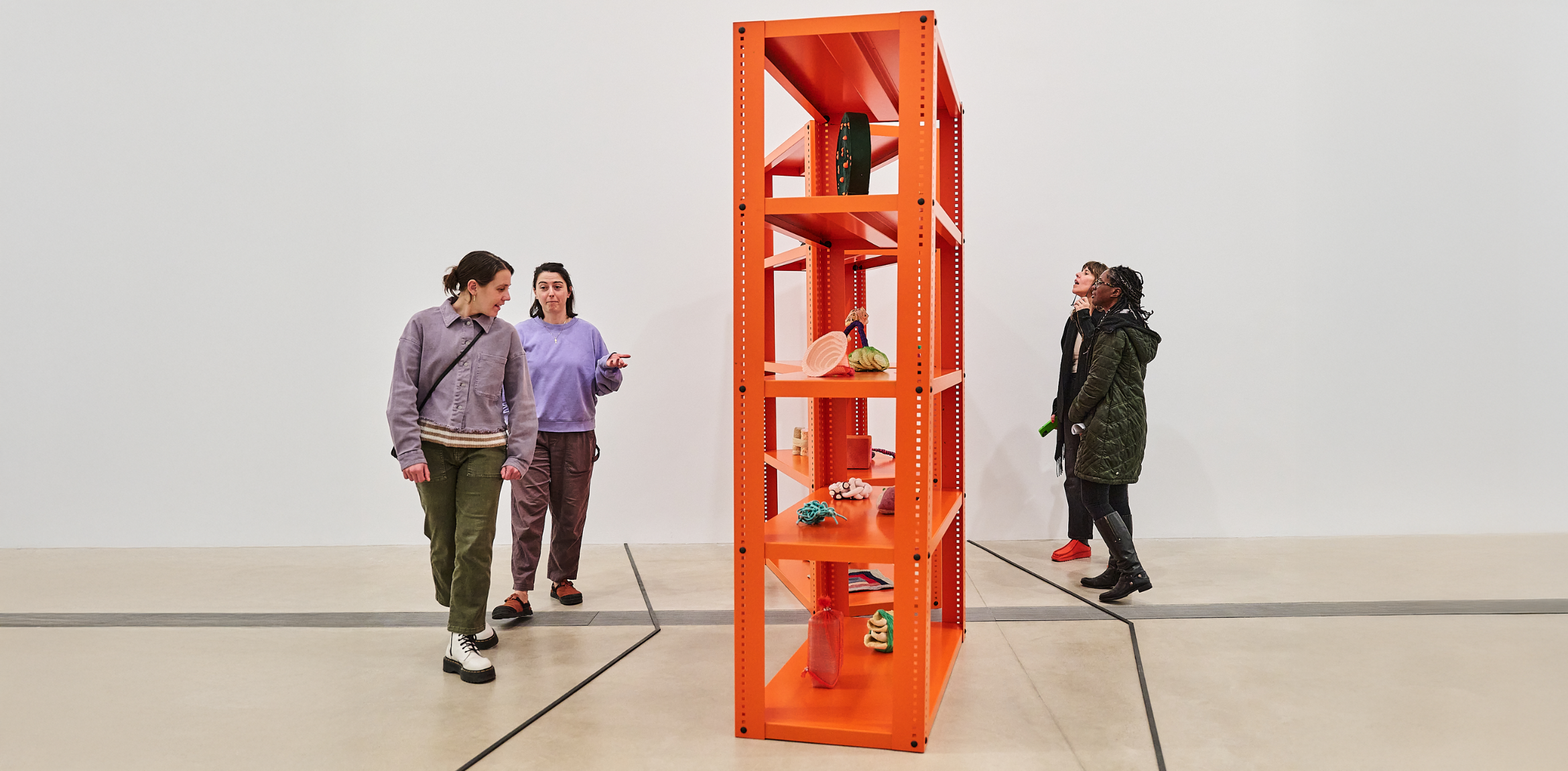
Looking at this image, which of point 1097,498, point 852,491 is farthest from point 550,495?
point 1097,498

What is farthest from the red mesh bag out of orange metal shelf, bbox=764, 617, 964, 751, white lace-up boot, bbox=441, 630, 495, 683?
white lace-up boot, bbox=441, 630, 495, 683

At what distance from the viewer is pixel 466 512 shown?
10.7 ft

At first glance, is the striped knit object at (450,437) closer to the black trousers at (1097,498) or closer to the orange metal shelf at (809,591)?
the orange metal shelf at (809,591)

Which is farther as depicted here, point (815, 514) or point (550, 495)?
point (550, 495)

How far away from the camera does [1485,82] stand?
5699 millimetres

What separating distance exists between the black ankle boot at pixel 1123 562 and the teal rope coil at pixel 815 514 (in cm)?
185

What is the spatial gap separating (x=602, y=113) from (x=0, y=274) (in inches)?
156

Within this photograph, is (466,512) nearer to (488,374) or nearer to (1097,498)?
(488,374)

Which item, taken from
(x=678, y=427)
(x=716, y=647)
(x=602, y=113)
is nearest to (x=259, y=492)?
(x=678, y=427)

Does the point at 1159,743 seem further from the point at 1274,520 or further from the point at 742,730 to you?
the point at 1274,520

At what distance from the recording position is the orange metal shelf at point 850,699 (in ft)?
8.79

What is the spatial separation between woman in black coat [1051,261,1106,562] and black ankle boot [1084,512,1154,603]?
40 cm

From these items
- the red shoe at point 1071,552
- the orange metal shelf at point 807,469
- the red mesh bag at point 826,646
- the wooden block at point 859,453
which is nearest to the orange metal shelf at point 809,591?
the orange metal shelf at point 807,469

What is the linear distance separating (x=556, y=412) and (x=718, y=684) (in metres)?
1.52
